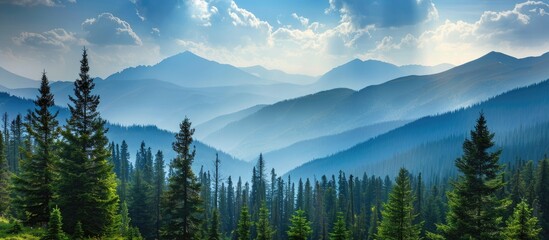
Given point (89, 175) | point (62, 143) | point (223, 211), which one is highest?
point (62, 143)

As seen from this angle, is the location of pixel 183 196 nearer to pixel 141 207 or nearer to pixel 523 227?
pixel 523 227

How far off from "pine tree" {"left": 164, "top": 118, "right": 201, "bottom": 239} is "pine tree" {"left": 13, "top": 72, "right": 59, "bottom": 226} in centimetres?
957

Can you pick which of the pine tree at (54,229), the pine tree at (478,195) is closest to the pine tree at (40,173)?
the pine tree at (54,229)

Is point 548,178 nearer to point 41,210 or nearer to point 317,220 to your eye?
point 317,220

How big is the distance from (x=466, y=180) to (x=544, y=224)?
56604 mm

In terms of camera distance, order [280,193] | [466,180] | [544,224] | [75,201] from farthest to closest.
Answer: [280,193], [544,224], [75,201], [466,180]

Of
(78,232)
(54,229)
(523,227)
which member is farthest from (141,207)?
(523,227)

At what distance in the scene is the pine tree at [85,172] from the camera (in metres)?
30.7

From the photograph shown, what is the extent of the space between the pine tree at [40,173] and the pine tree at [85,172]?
2.07 meters

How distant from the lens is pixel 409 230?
3231cm

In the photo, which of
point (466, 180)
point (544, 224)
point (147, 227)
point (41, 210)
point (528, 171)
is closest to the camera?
point (466, 180)

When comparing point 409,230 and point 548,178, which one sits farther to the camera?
point 548,178

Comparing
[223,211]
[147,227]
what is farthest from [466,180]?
[223,211]

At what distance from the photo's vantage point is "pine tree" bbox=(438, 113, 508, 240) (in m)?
27.8
